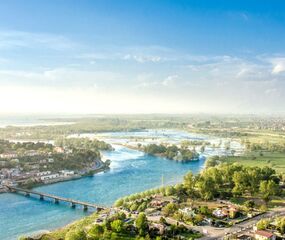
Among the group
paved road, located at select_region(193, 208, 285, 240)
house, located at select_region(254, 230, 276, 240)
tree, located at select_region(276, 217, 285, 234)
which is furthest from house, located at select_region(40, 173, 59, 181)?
tree, located at select_region(276, 217, 285, 234)

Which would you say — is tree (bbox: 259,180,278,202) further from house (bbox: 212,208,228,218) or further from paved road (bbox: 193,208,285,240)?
house (bbox: 212,208,228,218)

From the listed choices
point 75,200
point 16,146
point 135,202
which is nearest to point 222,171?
point 135,202

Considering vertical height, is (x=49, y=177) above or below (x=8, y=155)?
below

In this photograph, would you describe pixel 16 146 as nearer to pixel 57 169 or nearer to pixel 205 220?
pixel 57 169

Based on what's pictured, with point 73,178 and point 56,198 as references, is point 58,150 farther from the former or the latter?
point 56,198

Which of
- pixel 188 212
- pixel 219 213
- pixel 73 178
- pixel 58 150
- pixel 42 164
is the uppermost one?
pixel 58 150

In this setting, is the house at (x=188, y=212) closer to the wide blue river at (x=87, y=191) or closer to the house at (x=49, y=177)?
the wide blue river at (x=87, y=191)

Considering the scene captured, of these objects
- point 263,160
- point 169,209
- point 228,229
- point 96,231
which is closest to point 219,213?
→ point 228,229
